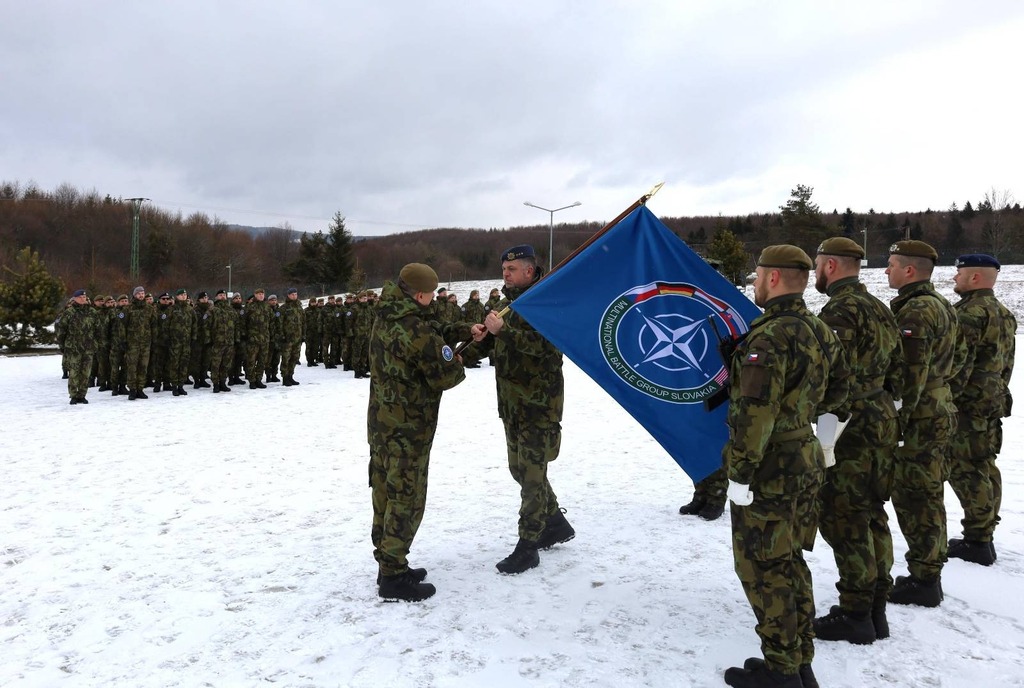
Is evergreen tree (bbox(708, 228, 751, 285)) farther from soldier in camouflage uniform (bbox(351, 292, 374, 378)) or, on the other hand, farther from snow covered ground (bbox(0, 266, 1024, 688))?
snow covered ground (bbox(0, 266, 1024, 688))

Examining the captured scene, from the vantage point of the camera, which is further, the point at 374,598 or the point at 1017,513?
the point at 1017,513

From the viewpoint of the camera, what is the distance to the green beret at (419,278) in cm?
443

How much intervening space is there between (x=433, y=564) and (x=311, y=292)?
191 ft

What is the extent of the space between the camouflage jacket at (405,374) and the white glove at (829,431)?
2.16 metres

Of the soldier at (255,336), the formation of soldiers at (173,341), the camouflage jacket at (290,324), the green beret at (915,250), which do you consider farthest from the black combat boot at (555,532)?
the camouflage jacket at (290,324)

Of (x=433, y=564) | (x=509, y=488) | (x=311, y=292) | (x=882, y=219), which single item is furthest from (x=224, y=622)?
(x=882, y=219)

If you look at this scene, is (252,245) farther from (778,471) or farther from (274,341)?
(778,471)

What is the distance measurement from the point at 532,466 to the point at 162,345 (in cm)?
1147

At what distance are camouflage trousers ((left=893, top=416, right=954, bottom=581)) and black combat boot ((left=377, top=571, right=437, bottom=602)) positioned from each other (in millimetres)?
3153

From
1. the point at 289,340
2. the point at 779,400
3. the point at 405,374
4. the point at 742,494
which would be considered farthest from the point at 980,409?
the point at 289,340

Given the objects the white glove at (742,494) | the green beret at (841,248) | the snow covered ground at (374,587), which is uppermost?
the green beret at (841,248)

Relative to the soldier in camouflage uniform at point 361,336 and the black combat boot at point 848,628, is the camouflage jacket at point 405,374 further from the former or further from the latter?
the soldier in camouflage uniform at point 361,336

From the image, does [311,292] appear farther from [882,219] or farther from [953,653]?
[882,219]

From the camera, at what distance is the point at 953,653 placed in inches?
142
